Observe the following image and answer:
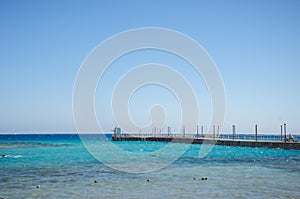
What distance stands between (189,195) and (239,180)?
578 centimetres

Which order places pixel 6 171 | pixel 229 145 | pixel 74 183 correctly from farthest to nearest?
pixel 229 145
pixel 6 171
pixel 74 183

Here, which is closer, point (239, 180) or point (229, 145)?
point (239, 180)

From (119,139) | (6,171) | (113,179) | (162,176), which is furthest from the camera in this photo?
(119,139)

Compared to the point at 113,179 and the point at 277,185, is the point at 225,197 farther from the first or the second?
the point at 113,179

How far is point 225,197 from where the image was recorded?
53.7ft

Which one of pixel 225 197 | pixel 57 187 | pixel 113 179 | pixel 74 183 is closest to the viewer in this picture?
pixel 225 197

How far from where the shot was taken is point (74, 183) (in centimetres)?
2030

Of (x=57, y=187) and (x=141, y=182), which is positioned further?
(x=141, y=182)

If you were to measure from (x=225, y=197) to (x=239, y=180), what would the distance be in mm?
5527

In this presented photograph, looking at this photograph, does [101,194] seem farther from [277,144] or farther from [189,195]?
[277,144]

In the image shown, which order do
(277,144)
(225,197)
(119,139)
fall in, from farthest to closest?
(119,139) → (277,144) → (225,197)

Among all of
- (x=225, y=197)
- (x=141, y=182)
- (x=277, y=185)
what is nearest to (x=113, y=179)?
(x=141, y=182)

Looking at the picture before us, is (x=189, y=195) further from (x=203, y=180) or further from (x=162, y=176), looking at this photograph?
(x=162, y=176)

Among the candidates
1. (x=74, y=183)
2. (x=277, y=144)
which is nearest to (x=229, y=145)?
(x=277, y=144)
